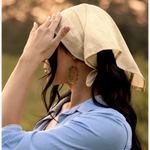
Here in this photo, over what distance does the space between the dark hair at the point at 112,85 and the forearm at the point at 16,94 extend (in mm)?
165

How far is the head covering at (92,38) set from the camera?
3.50ft

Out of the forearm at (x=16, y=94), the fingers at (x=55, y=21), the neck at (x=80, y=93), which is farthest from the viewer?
the neck at (x=80, y=93)

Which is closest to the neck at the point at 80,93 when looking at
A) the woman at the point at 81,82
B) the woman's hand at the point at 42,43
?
the woman at the point at 81,82

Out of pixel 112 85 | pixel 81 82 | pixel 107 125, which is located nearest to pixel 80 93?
pixel 81 82

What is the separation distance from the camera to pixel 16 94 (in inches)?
38.9

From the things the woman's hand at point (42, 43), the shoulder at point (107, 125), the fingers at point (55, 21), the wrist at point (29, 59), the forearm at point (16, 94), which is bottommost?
the shoulder at point (107, 125)

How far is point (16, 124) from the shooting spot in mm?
987

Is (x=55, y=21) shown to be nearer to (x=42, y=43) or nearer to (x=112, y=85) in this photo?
(x=42, y=43)

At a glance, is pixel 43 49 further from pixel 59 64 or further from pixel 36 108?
pixel 36 108

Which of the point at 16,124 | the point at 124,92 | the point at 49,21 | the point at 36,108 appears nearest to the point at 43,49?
the point at 49,21

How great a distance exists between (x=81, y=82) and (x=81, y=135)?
0.29 m

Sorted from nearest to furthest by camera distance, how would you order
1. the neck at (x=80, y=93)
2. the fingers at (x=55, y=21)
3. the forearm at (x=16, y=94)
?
the forearm at (x=16, y=94) → the fingers at (x=55, y=21) → the neck at (x=80, y=93)

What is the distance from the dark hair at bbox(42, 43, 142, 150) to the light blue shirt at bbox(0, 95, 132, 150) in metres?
0.07

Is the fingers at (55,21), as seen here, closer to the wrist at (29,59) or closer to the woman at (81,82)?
the woman at (81,82)
